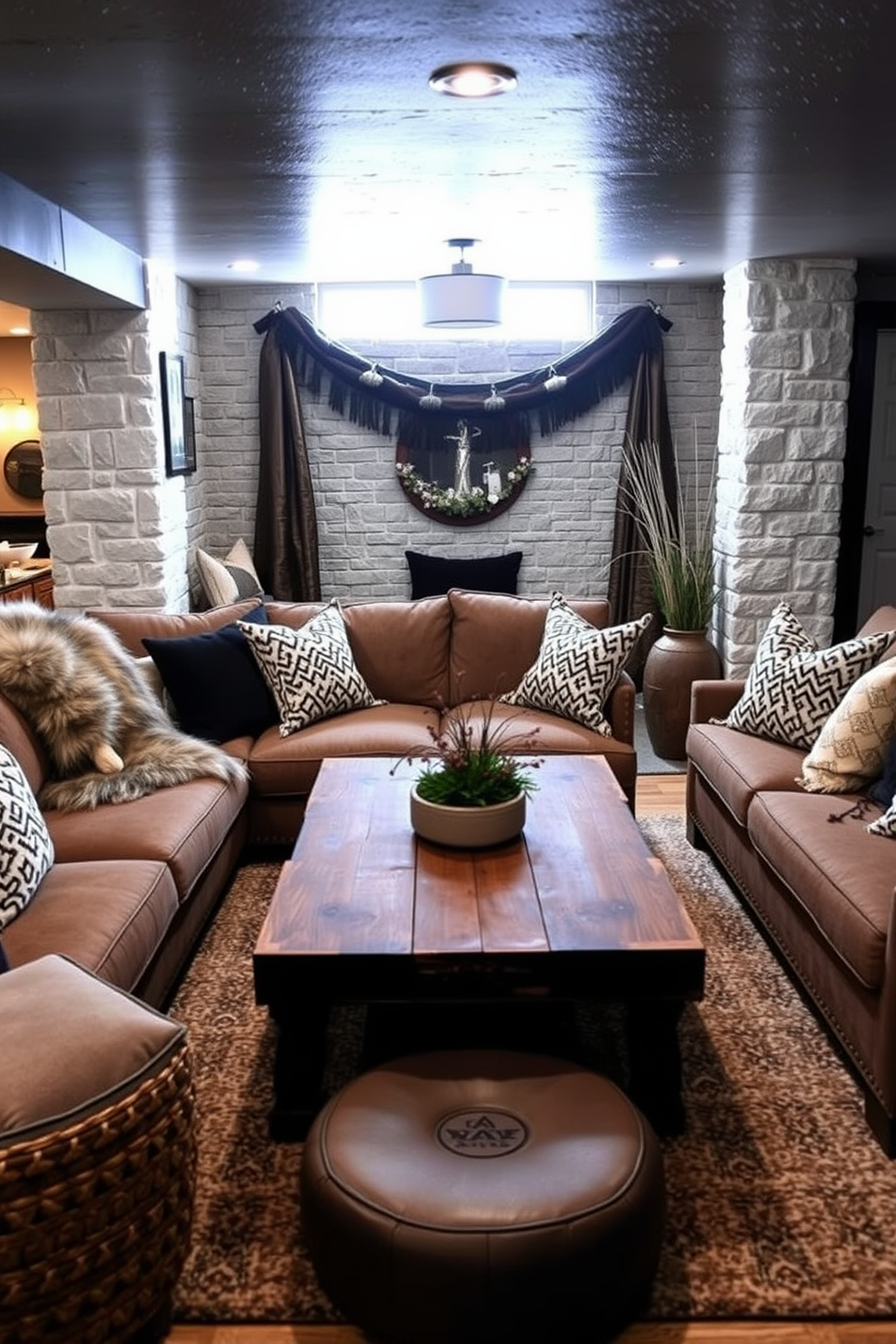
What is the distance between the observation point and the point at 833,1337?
1884mm

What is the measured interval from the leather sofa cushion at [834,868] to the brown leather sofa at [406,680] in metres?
0.85

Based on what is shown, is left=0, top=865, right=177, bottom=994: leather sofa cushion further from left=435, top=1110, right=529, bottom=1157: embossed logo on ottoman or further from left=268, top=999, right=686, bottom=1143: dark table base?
left=435, top=1110, right=529, bottom=1157: embossed logo on ottoman

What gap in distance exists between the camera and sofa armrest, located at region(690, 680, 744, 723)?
4.00m

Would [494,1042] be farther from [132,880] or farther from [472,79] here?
[472,79]

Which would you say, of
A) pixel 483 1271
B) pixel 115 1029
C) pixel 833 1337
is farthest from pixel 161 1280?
pixel 833 1337

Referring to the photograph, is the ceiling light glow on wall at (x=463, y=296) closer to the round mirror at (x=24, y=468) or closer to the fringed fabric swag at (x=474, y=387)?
the fringed fabric swag at (x=474, y=387)

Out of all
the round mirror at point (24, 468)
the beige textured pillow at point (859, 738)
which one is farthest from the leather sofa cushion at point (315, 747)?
the round mirror at point (24, 468)

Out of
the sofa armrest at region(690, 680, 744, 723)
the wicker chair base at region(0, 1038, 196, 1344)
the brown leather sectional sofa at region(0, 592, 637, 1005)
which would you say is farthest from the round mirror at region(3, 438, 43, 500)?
the wicker chair base at region(0, 1038, 196, 1344)

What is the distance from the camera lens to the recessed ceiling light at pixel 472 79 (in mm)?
2031

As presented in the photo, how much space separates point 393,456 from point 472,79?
12.5 ft

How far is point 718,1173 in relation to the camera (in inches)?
89.6

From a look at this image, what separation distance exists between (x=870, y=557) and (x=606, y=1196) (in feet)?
15.1

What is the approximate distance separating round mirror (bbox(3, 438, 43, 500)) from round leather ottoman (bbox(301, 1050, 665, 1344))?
7.49m

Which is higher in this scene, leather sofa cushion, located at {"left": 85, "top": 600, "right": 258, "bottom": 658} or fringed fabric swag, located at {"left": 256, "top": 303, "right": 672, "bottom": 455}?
fringed fabric swag, located at {"left": 256, "top": 303, "right": 672, "bottom": 455}
